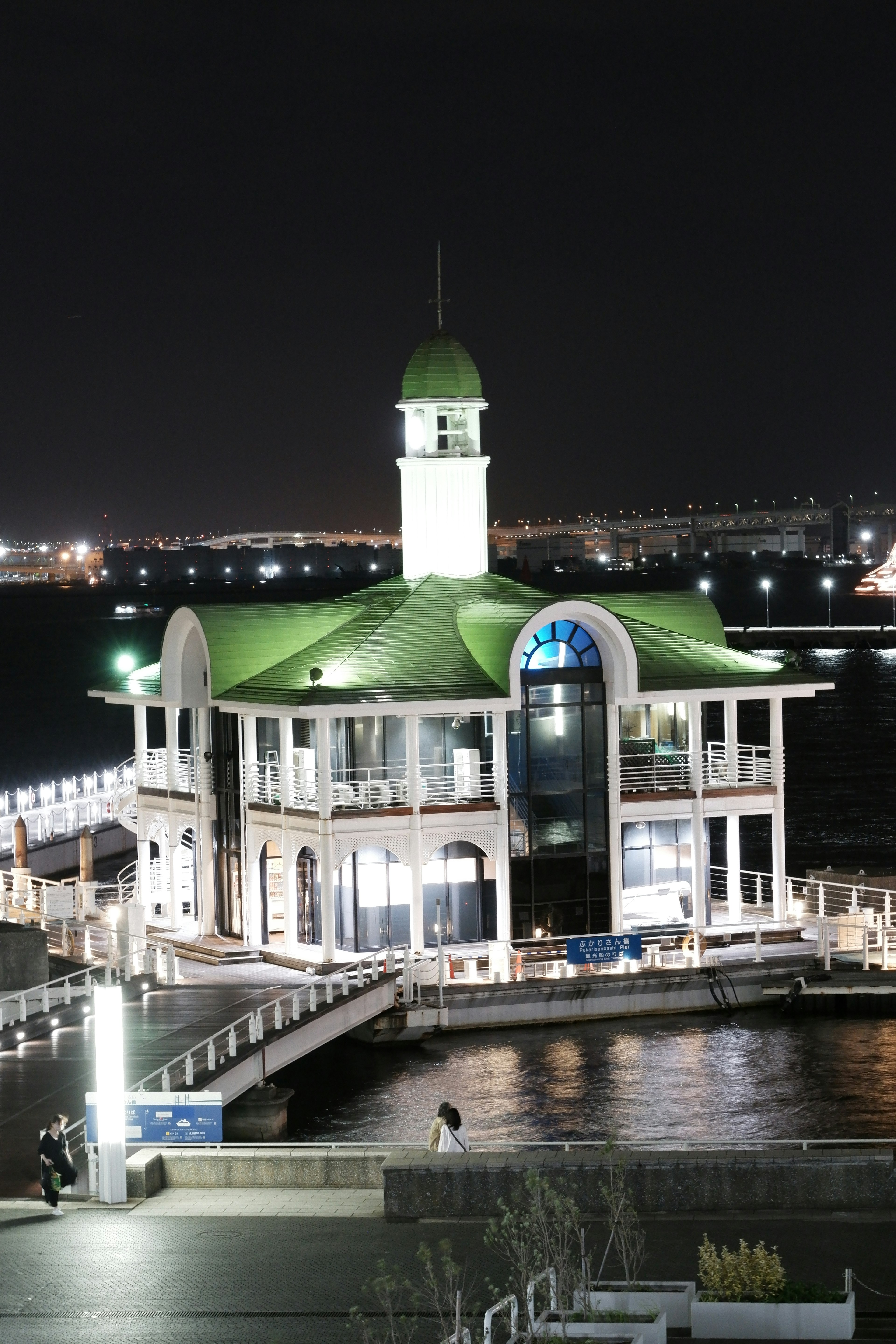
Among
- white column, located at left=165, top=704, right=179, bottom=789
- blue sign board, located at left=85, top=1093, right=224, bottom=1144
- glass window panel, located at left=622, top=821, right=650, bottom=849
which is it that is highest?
white column, located at left=165, top=704, right=179, bottom=789

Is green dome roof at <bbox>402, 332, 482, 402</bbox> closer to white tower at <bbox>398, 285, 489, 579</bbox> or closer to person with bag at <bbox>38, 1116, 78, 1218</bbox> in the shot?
white tower at <bbox>398, 285, 489, 579</bbox>

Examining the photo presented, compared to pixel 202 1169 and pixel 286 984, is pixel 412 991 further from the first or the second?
pixel 202 1169

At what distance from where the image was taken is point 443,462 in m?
46.4

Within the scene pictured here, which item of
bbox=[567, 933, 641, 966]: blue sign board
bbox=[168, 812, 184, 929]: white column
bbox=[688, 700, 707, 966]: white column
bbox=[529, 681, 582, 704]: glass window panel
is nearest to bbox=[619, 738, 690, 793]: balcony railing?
bbox=[688, 700, 707, 966]: white column

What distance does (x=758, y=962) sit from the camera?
40.8 m

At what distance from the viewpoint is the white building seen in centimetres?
4091

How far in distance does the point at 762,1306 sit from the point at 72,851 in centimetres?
4953

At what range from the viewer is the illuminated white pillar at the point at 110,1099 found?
70.4 feet

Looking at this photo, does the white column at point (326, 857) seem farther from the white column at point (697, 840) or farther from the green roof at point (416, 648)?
the white column at point (697, 840)

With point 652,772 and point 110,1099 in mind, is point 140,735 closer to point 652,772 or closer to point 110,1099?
point 652,772

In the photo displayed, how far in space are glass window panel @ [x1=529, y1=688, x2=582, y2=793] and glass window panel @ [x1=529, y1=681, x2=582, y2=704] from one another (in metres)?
0.08

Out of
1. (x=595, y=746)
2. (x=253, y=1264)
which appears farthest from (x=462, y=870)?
(x=253, y=1264)

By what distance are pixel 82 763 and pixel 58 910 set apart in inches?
3458

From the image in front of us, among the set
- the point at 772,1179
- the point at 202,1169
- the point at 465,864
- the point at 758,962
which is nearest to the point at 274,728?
the point at 465,864
